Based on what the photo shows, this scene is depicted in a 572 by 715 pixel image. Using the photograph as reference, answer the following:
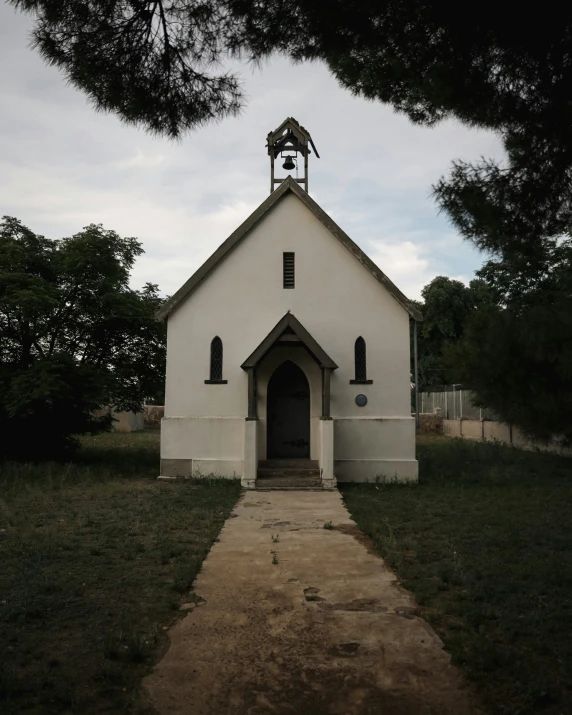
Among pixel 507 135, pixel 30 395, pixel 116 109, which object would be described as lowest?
pixel 30 395

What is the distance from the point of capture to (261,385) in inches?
575

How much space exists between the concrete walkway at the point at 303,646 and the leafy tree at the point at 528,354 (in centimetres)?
189

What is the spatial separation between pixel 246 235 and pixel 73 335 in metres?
6.02

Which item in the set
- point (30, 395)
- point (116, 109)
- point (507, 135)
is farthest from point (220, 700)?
point (30, 395)

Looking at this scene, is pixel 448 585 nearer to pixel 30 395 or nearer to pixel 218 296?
pixel 218 296

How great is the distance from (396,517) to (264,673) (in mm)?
5866

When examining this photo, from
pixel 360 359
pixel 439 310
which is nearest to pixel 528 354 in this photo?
pixel 360 359

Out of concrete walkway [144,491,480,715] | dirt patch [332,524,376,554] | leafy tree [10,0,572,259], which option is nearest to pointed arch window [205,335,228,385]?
dirt patch [332,524,376,554]

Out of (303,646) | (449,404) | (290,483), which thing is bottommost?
(303,646)

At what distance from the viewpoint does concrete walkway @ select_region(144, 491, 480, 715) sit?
12.1ft

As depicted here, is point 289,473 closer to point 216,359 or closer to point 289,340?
point 289,340

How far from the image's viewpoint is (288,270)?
14734 mm

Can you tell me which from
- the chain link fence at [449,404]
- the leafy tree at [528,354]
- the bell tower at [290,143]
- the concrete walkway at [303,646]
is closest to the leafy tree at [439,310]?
the chain link fence at [449,404]

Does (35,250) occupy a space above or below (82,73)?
above
